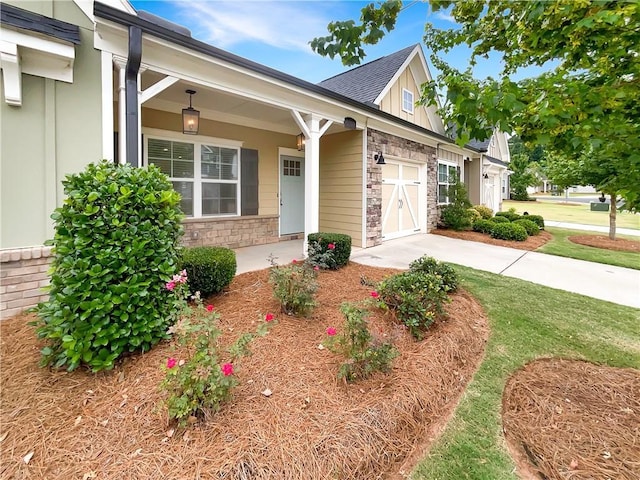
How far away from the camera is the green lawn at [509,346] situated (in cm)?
207

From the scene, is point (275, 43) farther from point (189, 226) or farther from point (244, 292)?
point (244, 292)

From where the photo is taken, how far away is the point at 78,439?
196 cm

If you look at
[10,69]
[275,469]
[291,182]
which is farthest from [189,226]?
[275,469]

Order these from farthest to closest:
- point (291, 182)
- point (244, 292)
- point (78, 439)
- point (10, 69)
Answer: point (291, 182), point (244, 292), point (10, 69), point (78, 439)

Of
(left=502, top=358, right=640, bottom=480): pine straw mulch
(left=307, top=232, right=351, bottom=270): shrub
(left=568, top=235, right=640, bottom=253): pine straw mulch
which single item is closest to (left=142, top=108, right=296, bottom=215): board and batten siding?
(left=307, top=232, right=351, bottom=270): shrub

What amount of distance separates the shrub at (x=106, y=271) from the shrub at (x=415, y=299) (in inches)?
94.0

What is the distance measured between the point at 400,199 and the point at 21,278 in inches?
331

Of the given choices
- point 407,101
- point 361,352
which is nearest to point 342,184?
point 407,101

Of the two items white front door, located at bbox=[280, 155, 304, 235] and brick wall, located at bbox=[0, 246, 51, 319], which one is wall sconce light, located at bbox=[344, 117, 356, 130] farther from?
brick wall, located at bbox=[0, 246, 51, 319]

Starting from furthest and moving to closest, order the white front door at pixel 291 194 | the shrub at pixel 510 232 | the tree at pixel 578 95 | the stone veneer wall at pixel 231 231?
the shrub at pixel 510 232 < the white front door at pixel 291 194 < the stone veneer wall at pixel 231 231 < the tree at pixel 578 95

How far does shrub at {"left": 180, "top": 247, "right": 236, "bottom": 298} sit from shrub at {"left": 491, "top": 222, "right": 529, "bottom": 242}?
902 cm

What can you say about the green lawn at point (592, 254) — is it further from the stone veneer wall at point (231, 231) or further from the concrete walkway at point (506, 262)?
the stone veneer wall at point (231, 231)

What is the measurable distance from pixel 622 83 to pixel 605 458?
2.48 m

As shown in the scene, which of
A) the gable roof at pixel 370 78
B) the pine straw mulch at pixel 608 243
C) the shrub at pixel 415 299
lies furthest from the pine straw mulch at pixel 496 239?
the shrub at pixel 415 299
